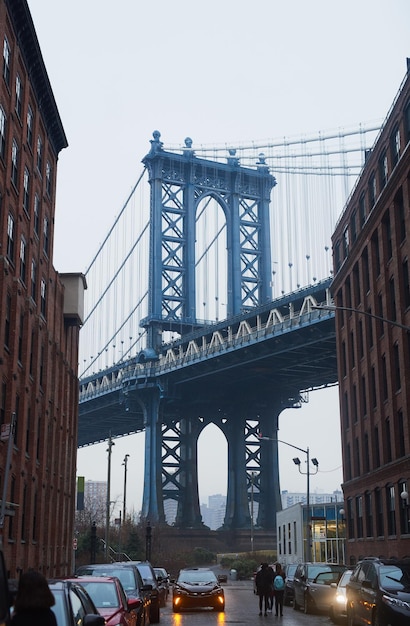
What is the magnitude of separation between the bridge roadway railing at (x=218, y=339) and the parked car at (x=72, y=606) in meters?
60.0

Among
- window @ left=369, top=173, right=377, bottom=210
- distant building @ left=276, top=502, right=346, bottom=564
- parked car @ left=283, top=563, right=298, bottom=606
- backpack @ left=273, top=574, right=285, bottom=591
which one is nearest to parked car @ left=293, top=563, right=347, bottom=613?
backpack @ left=273, top=574, right=285, bottom=591

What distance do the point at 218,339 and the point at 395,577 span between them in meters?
70.2

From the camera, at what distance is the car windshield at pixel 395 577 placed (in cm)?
1919

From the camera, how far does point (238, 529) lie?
101875 millimetres

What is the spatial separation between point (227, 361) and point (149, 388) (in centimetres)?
1386

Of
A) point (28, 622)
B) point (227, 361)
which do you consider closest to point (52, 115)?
point (28, 622)

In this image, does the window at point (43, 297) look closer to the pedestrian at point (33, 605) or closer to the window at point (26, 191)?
the window at point (26, 191)

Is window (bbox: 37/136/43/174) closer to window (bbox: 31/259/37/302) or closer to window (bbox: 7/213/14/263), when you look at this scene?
window (bbox: 31/259/37/302)

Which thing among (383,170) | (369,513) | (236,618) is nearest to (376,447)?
(369,513)

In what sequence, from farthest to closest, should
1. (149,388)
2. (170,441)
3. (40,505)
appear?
(170,441) → (149,388) → (40,505)

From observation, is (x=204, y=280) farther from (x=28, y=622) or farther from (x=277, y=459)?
(x=28, y=622)

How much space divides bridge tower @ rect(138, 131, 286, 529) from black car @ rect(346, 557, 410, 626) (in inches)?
3052

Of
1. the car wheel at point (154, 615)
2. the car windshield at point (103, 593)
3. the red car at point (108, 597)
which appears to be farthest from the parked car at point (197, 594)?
the car windshield at point (103, 593)

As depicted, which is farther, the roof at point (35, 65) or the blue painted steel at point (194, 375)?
the blue painted steel at point (194, 375)
